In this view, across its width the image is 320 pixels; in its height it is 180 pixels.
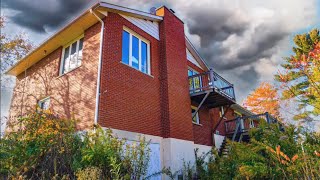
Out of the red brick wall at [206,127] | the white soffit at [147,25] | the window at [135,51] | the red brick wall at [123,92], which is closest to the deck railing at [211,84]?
the red brick wall at [206,127]

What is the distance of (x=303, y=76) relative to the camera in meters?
27.9

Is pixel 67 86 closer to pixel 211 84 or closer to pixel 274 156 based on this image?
pixel 211 84

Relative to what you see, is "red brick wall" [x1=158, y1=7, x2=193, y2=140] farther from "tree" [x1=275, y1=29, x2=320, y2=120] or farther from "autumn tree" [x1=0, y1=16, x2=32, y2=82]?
"tree" [x1=275, y1=29, x2=320, y2=120]

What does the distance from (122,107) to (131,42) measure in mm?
3515

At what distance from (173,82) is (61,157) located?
7.37 meters

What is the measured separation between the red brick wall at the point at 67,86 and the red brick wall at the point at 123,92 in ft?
1.72

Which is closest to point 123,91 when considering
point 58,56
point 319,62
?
point 58,56

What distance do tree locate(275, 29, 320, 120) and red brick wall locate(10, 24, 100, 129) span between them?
23.4m

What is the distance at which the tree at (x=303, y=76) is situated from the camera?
2484 cm

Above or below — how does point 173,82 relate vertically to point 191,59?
below

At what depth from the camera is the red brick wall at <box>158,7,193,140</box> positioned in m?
11.7

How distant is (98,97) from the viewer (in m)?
9.09

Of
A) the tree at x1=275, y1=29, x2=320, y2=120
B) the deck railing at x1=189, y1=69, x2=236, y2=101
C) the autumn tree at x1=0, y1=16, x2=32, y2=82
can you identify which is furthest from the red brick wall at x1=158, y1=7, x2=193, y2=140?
the tree at x1=275, y1=29, x2=320, y2=120

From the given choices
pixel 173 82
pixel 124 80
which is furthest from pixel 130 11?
pixel 173 82
